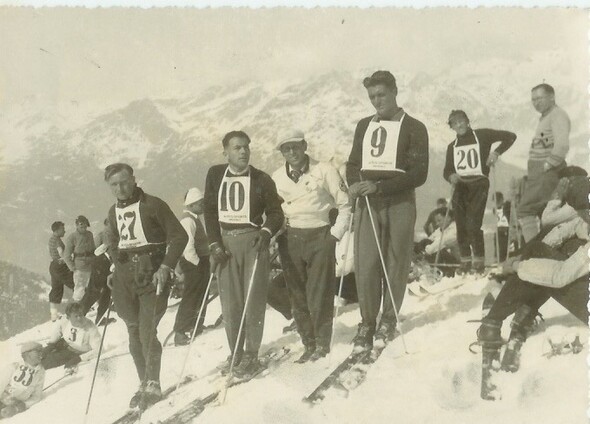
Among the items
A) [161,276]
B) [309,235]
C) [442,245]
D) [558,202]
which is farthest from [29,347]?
[558,202]

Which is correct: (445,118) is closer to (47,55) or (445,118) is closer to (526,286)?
(526,286)

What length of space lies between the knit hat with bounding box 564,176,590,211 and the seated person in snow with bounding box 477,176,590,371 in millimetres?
56

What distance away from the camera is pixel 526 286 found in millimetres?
4176

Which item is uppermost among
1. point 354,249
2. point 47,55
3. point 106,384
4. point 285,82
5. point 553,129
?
point 47,55

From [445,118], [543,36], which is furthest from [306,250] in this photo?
[543,36]

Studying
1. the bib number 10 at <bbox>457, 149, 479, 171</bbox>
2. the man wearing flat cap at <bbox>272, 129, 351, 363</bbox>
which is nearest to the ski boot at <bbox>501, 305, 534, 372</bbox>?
the bib number 10 at <bbox>457, 149, 479, 171</bbox>

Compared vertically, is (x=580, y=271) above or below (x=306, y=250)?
below

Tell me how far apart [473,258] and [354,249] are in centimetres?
80

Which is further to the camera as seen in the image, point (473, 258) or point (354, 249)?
point (473, 258)

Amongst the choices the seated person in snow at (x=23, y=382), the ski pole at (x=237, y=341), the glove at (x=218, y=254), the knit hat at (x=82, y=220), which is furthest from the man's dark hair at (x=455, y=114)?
the seated person in snow at (x=23, y=382)

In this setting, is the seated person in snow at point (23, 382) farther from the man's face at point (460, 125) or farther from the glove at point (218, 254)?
the man's face at point (460, 125)

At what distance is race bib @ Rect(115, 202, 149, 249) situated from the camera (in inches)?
164

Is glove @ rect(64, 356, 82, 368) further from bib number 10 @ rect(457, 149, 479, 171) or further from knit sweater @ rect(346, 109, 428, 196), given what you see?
bib number 10 @ rect(457, 149, 479, 171)

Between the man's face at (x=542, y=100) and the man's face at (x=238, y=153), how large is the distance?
172cm
